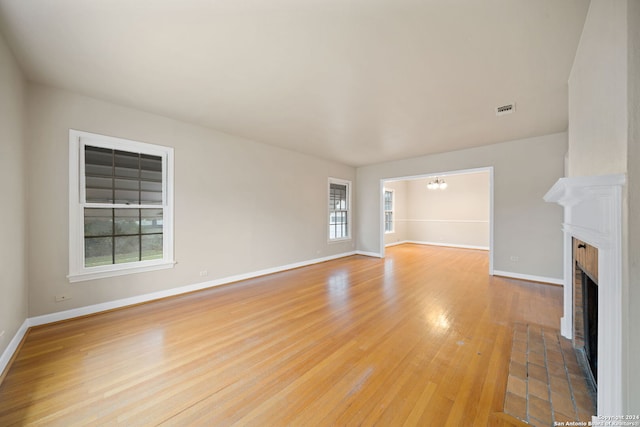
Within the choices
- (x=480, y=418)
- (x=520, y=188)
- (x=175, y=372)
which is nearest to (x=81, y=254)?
(x=175, y=372)

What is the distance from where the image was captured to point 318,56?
7.03 feet

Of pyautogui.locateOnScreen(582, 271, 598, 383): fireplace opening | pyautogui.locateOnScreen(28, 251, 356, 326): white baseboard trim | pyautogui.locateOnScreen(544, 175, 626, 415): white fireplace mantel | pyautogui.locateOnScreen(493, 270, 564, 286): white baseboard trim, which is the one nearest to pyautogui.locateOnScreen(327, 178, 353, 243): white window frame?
pyautogui.locateOnScreen(28, 251, 356, 326): white baseboard trim

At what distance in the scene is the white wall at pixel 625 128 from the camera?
94 cm

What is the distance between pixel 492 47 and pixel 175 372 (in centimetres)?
373

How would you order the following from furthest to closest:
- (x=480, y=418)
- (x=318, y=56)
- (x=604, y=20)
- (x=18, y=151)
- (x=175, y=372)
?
(x=18, y=151), (x=318, y=56), (x=175, y=372), (x=480, y=418), (x=604, y=20)

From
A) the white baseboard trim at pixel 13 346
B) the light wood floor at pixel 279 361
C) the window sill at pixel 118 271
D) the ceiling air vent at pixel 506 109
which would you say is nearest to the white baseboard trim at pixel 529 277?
the light wood floor at pixel 279 361

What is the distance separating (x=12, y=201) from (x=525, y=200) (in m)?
7.07

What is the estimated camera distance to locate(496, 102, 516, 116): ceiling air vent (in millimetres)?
3091

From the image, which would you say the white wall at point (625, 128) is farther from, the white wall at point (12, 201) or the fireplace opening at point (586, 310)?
the white wall at point (12, 201)

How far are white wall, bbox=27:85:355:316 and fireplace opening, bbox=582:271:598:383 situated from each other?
437 cm

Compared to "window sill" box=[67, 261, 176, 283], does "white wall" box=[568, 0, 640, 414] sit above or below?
above

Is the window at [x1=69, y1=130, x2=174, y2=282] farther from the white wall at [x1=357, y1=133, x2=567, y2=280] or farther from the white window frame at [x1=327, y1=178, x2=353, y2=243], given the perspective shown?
the white wall at [x1=357, y1=133, x2=567, y2=280]

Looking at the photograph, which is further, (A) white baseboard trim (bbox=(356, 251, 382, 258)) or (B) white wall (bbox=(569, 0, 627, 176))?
(A) white baseboard trim (bbox=(356, 251, 382, 258))

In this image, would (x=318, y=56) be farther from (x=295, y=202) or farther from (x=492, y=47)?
(x=295, y=202)
